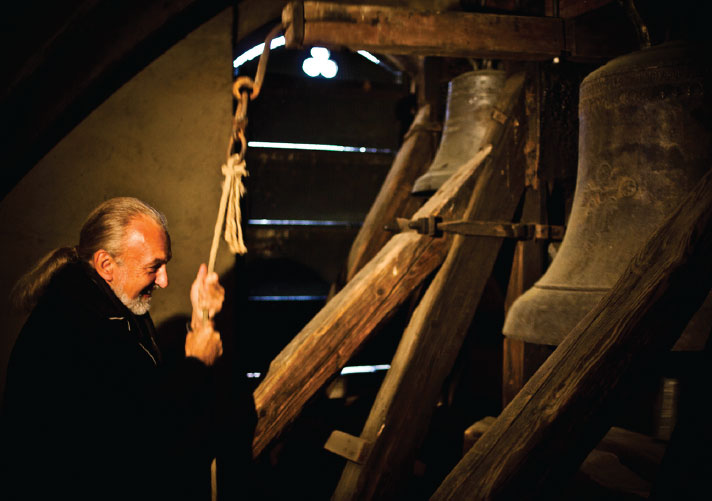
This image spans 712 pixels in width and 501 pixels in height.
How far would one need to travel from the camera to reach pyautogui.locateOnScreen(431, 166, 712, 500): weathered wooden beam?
135 centimetres

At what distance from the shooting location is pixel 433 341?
261 cm

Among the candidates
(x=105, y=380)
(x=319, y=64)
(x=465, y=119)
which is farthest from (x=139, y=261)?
(x=319, y=64)

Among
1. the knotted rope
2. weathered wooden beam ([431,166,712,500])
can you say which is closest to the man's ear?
the knotted rope

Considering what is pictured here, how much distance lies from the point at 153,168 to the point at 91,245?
2.18 feet

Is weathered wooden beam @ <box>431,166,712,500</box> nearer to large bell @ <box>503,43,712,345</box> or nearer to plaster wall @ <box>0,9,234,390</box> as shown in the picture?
large bell @ <box>503,43,712,345</box>

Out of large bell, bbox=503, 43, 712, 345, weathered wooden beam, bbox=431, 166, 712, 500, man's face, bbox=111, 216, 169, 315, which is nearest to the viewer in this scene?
weathered wooden beam, bbox=431, 166, 712, 500

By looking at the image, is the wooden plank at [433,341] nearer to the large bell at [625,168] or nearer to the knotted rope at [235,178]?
the large bell at [625,168]

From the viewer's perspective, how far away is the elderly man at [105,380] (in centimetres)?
170

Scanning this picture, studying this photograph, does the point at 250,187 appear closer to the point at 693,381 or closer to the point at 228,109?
the point at 228,109

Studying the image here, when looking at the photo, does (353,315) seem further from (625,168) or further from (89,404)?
(625,168)

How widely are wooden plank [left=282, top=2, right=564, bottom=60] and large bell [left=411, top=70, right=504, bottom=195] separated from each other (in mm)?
628

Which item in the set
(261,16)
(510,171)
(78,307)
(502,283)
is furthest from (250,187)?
(78,307)

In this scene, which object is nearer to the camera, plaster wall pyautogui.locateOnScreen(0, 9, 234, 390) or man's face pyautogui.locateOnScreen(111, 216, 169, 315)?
man's face pyautogui.locateOnScreen(111, 216, 169, 315)

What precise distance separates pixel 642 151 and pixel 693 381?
89 cm
